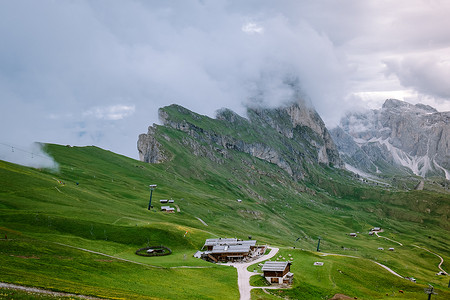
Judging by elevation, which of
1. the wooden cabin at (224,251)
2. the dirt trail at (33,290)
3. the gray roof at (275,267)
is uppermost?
the dirt trail at (33,290)

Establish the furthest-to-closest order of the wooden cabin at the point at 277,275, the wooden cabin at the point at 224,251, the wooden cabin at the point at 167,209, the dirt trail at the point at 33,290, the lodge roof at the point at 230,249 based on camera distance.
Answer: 1. the wooden cabin at the point at 167,209
2. the lodge roof at the point at 230,249
3. the wooden cabin at the point at 224,251
4. the wooden cabin at the point at 277,275
5. the dirt trail at the point at 33,290

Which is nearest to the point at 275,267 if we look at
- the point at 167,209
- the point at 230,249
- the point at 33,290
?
the point at 230,249

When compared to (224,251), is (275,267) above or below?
above

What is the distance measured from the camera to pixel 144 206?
17175 cm

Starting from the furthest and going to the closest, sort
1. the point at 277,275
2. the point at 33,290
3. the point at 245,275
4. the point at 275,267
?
the point at 245,275 → the point at 275,267 → the point at 277,275 → the point at 33,290

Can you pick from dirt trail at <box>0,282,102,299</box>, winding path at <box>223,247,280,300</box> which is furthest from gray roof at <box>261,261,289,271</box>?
dirt trail at <box>0,282,102,299</box>

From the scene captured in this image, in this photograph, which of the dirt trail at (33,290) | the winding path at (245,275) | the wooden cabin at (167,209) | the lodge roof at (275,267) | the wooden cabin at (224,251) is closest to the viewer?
the dirt trail at (33,290)

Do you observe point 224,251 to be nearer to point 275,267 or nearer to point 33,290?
point 275,267

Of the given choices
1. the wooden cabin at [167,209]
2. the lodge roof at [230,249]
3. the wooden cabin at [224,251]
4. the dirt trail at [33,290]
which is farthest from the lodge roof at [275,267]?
the wooden cabin at [167,209]

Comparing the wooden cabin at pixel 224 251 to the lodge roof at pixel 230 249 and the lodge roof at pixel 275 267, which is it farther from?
the lodge roof at pixel 275 267

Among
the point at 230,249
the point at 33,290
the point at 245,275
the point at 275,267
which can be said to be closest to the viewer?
the point at 33,290

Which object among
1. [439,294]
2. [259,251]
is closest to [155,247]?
[259,251]

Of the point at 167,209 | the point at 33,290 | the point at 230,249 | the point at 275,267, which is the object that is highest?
the point at 33,290

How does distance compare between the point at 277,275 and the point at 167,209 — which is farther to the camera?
the point at 167,209
